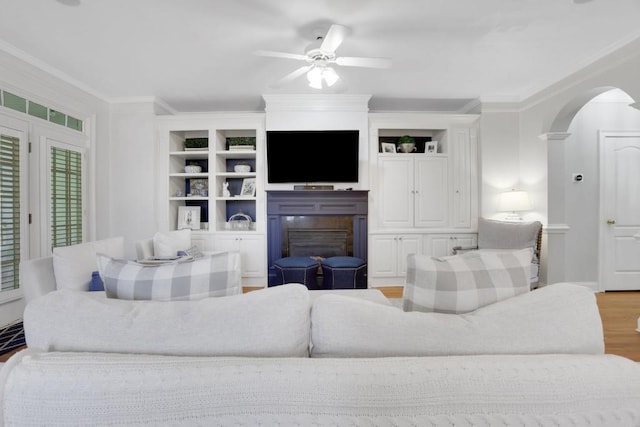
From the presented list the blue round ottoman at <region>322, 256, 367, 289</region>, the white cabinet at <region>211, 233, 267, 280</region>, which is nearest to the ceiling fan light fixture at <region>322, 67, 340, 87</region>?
the blue round ottoman at <region>322, 256, 367, 289</region>

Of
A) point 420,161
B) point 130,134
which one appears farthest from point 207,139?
point 420,161

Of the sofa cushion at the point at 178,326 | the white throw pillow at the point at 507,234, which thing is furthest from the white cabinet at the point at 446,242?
the sofa cushion at the point at 178,326

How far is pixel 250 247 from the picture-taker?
175 inches

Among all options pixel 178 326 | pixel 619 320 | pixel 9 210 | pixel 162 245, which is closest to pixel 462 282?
pixel 178 326

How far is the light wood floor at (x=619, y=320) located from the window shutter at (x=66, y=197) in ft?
5.34

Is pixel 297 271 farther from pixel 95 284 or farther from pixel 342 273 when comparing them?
pixel 95 284

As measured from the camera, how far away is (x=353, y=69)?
345 centimetres

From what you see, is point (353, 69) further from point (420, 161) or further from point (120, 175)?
point (120, 175)

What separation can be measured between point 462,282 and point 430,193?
3.69m

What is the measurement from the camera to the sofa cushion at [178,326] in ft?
2.59

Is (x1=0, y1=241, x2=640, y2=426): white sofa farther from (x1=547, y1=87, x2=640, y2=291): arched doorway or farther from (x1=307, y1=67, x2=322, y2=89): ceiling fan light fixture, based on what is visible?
(x1=547, y1=87, x2=640, y2=291): arched doorway

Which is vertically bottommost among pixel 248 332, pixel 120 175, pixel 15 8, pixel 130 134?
pixel 248 332

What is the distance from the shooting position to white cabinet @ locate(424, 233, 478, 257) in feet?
14.6

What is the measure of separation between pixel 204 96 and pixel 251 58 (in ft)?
4.35
